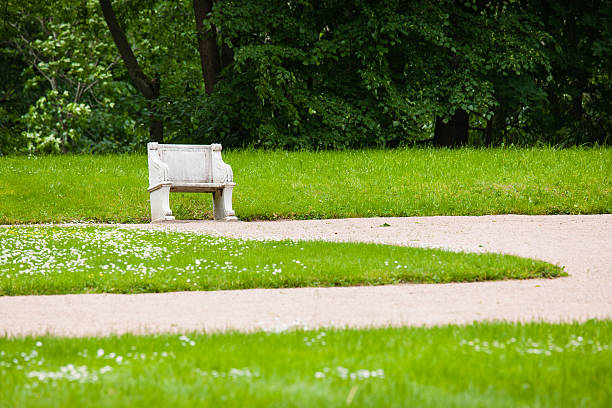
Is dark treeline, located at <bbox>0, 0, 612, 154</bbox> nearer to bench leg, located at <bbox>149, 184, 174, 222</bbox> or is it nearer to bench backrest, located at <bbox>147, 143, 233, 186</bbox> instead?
bench backrest, located at <bbox>147, 143, 233, 186</bbox>

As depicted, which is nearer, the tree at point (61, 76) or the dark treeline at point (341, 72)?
the dark treeline at point (341, 72)

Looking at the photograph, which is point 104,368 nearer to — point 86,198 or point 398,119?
point 86,198

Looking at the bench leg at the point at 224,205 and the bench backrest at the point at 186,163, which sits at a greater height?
the bench backrest at the point at 186,163

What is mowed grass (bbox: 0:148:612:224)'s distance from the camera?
13.7m

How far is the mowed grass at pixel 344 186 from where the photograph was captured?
44.9 feet

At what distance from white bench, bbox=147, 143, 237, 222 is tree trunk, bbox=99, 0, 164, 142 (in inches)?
348

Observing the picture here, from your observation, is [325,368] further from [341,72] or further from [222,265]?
[341,72]

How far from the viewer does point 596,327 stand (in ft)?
16.0

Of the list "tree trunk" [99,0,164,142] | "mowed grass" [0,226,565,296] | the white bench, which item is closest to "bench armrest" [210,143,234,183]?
the white bench

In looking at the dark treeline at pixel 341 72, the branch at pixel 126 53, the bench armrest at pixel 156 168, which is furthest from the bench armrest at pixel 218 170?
the branch at pixel 126 53

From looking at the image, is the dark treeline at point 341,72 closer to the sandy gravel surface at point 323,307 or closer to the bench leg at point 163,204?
the bench leg at point 163,204

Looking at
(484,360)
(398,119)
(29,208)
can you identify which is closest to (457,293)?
(484,360)

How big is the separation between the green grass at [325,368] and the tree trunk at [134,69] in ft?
60.9

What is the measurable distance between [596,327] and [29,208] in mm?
11328
